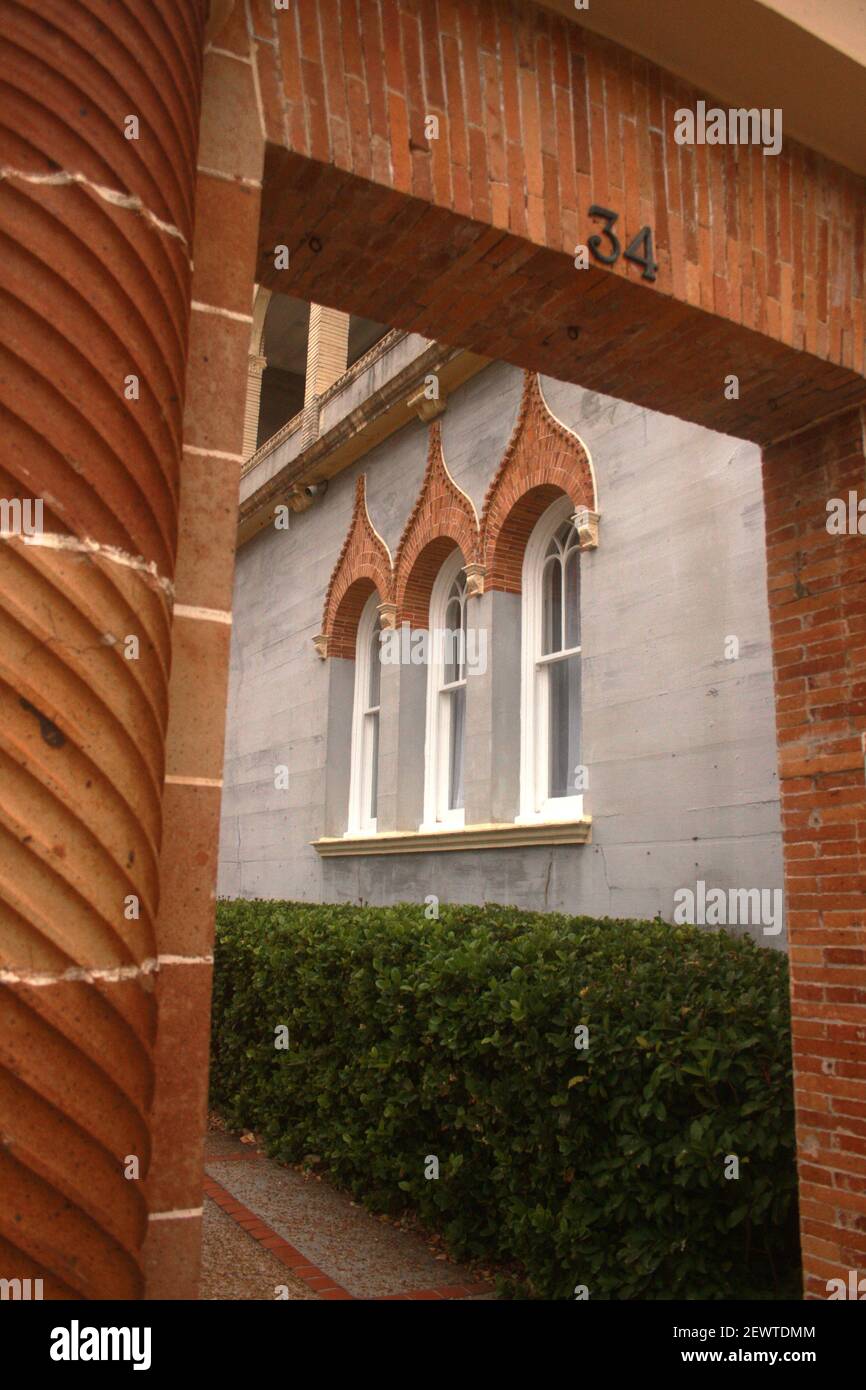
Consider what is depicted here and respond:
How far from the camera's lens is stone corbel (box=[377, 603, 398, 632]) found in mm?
11023

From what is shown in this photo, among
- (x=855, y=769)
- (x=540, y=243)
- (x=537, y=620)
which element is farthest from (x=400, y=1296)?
(x=537, y=620)

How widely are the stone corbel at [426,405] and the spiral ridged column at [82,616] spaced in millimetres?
8340

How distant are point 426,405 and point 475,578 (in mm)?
2208

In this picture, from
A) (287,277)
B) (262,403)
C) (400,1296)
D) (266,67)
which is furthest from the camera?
(262,403)

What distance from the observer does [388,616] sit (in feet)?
36.6

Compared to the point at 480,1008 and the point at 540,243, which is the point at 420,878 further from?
the point at 540,243

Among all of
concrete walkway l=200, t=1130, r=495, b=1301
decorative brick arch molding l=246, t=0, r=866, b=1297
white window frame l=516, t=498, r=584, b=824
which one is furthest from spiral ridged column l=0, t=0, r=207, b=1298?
white window frame l=516, t=498, r=584, b=824

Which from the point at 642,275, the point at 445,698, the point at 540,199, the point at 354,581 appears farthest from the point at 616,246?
the point at 354,581

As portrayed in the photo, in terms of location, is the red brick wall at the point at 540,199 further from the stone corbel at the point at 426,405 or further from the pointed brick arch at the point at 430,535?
the stone corbel at the point at 426,405

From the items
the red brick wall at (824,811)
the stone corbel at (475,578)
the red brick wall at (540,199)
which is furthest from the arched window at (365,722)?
the red brick wall at (540,199)

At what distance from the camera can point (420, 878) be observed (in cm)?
1009

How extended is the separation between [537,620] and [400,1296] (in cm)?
553

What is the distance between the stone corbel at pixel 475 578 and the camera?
31.1 ft

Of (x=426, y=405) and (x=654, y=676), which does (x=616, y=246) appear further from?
(x=426, y=405)
